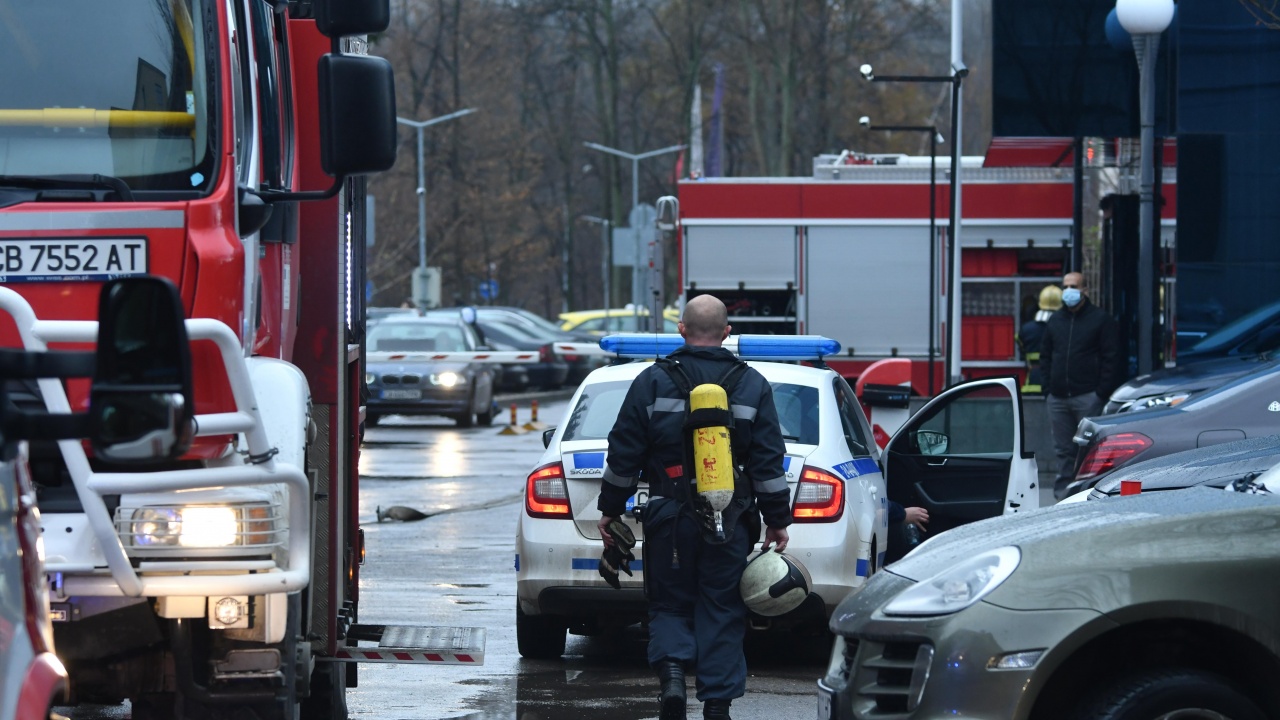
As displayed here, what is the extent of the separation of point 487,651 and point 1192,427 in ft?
15.1

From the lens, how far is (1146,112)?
1586cm

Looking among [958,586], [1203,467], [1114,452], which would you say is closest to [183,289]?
[958,586]

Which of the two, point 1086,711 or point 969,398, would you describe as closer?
point 1086,711

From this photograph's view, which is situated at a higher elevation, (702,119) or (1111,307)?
(702,119)

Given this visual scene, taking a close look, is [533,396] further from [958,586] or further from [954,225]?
[958,586]

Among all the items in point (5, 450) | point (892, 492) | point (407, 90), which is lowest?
point (892, 492)

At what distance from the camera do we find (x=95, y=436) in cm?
303

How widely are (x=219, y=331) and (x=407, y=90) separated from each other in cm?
6078

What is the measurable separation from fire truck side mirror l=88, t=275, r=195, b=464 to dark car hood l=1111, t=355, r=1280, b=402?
9.74 m

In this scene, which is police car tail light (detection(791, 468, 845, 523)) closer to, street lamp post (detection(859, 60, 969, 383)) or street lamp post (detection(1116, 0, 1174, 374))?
street lamp post (detection(1116, 0, 1174, 374))

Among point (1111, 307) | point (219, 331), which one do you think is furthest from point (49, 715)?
point (1111, 307)

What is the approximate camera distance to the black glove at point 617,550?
7.18m

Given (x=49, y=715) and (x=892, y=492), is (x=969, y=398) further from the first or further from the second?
(x=49, y=715)

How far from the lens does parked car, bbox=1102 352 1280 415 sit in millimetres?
12117
